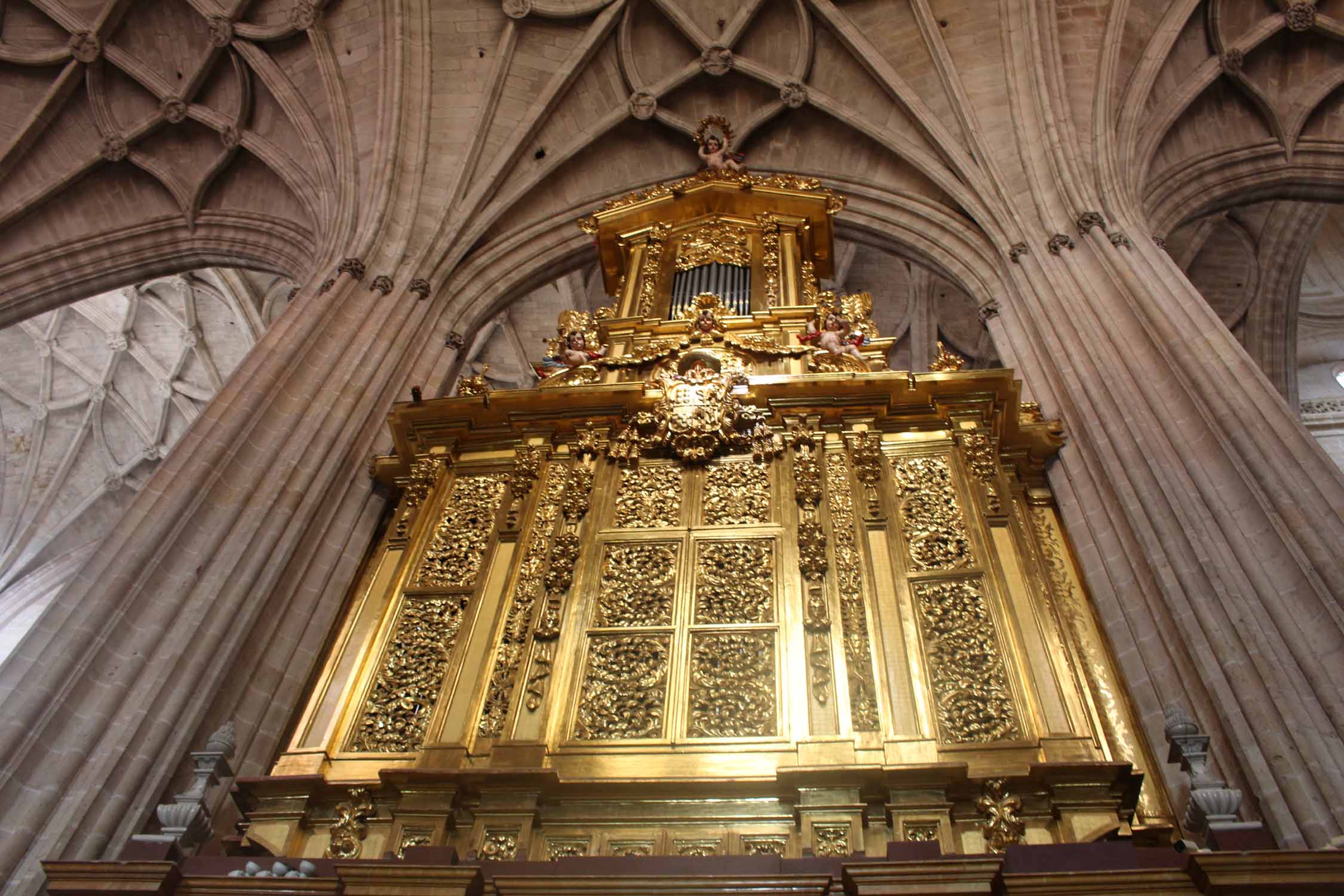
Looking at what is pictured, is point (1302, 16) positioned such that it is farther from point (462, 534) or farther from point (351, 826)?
point (351, 826)

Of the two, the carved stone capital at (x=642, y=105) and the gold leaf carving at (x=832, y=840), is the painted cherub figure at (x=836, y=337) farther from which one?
the carved stone capital at (x=642, y=105)

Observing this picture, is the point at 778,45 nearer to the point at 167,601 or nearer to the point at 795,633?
the point at 795,633

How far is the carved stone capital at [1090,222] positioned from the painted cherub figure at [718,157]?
4484 mm

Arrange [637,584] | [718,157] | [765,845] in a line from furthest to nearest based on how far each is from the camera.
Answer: [718,157] < [637,584] < [765,845]

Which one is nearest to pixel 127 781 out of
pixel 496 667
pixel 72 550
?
pixel 496 667

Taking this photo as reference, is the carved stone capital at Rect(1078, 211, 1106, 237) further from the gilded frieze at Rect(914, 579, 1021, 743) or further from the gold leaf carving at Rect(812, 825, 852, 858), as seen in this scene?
the gold leaf carving at Rect(812, 825, 852, 858)

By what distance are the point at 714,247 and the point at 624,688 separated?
722 centimetres

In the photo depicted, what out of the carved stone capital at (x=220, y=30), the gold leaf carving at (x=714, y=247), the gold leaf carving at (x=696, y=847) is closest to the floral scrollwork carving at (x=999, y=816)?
the gold leaf carving at (x=696, y=847)

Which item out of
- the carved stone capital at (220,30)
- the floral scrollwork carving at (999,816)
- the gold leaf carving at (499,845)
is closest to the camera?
the floral scrollwork carving at (999,816)

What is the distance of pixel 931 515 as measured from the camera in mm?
7867

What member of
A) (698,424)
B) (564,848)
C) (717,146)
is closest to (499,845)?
(564,848)

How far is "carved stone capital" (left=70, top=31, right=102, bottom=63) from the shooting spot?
13875 millimetres

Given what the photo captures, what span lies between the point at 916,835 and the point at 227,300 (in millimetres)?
16476

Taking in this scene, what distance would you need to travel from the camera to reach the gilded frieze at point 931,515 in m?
7.46
